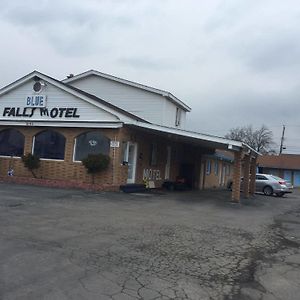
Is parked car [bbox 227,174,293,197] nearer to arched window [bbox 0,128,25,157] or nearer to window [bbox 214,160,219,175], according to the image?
window [bbox 214,160,219,175]

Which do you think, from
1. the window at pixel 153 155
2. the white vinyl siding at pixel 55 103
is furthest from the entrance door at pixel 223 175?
the white vinyl siding at pixel 55 103

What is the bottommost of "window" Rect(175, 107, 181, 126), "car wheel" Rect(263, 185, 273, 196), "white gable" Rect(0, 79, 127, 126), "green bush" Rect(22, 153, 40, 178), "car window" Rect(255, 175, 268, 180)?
"car wheel" Rect(263, 185, 273, 196)

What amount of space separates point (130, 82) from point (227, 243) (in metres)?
Result: 20.5

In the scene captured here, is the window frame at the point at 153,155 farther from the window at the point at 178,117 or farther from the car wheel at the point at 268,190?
the car wheel at the point at 268,190

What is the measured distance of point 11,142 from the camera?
81.2 ft

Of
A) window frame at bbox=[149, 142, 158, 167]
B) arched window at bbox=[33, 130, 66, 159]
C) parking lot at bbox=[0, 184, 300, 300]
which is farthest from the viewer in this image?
window frame at bbox=[149, 142, 158, 167]

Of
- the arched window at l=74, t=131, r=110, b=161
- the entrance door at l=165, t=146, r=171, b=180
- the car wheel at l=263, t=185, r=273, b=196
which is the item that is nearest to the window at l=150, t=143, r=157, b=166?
the entrance door at l=165, t=146, r=171, b=180

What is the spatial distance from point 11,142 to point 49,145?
8.89ft

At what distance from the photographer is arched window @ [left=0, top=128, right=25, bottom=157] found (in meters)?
24.4

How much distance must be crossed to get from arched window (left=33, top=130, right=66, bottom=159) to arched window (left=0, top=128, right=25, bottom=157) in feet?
3.19

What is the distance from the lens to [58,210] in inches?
516

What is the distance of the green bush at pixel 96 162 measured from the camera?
20828mm

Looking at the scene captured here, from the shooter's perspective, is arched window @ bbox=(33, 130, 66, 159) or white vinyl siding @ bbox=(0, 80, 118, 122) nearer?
white vinyl siding @ bbox=(0, 80, 118, 122)

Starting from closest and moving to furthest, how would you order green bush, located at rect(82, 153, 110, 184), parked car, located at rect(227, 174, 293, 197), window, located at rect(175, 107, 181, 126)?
1. green bush, located at rect(82, 153, 110, 184)
2. window, located at rect(175, 107, 181, 126)
3. parked car, located at rect(227, 174, 293, 197)
